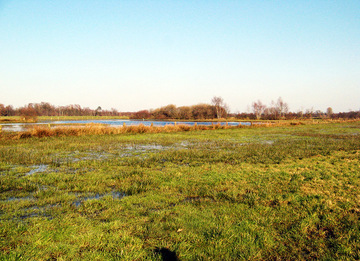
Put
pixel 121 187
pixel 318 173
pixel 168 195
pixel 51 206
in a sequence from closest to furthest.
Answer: pixel 51 206
pixel 168 195
pixel 121 187
pixel 318 173

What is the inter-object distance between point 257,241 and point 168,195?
2549mm

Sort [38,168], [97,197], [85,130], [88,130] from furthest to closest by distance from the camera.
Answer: [88,130] < [85,130] < [38,168] < [97,197]

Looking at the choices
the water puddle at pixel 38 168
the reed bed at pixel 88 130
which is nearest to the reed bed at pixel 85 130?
the reed bed at pixel 88 130

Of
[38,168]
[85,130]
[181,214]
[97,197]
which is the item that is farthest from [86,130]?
[181,214]

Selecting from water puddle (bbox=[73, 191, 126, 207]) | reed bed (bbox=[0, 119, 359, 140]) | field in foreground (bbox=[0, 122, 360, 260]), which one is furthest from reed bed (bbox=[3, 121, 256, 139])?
water puddle (bbox=[73, 191, 126, 207])

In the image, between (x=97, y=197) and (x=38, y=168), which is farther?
(x=38, y=168)

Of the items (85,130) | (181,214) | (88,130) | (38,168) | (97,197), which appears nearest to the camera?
(181,214)

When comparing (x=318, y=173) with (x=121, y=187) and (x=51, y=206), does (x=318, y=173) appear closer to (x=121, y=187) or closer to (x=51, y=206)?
(x=121, y=187)

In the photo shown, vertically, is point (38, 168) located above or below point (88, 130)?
below

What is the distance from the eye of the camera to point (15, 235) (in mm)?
3480

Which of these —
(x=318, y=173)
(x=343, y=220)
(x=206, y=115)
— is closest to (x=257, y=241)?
(x=343, y=220)

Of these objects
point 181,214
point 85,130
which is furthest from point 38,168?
point 85,130

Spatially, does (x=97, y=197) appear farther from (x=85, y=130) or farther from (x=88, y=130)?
(x=88, y=130)

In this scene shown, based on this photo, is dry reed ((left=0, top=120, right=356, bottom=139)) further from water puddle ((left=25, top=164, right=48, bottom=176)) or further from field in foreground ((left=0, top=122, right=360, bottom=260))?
field in foreground ((left=0, top=122, right=360, bottom=260))
